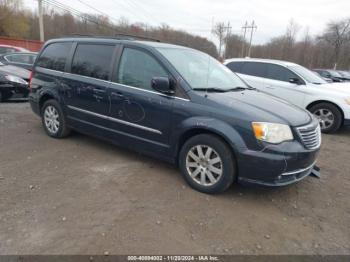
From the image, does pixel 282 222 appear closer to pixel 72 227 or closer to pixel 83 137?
pixel 72 227

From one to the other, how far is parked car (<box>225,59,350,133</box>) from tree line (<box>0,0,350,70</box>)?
25567 millimetres

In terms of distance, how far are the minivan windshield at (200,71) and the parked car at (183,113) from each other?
0.02 m

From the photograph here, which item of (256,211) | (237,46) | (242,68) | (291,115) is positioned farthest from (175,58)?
(237,46)

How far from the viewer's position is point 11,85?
8312 millimetres

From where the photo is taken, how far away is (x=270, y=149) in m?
3.19

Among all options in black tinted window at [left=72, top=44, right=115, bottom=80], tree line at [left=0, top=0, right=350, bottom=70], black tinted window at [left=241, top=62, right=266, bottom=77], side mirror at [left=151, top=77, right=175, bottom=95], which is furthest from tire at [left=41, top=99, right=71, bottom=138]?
tree line at [left=0, top=0, right=350, bottom=70]

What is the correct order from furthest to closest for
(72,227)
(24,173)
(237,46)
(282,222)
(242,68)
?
(237,46), (242,68), (24,173), (282,222), (72,227)

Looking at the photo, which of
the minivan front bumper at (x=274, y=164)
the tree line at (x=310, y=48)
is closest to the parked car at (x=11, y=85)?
Answer: the minivan front bumper at (x=274, y=164)

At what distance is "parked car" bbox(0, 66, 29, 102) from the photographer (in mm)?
8211

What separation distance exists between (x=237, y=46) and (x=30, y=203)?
58.1m

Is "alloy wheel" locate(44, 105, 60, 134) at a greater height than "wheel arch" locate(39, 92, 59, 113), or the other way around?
"wheel arch" locate(39, 92, 59, 113)

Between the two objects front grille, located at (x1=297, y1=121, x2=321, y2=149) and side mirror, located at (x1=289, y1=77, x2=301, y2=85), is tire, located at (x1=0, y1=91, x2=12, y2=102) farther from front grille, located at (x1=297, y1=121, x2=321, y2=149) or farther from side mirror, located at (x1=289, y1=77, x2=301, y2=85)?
front grille, located at (x1=297, y1=121, x2=321, y2=149)

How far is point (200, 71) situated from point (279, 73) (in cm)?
450

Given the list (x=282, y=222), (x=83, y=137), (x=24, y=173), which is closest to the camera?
(x=282, y=222)
